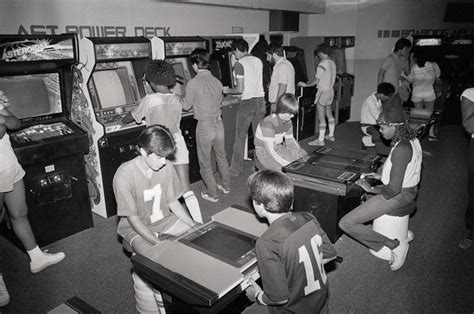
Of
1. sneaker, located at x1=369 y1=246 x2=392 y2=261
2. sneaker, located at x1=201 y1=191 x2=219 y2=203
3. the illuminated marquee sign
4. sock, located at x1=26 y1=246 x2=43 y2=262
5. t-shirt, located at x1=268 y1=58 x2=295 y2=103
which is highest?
the illuminated marquee sign

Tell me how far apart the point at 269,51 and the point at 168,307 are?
4.40 metres

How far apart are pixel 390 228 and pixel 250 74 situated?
2.72 meters

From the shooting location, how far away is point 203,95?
13.8ft

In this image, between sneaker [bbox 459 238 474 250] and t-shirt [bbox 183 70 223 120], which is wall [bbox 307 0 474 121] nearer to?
t-shirt [bbox 183 70 223 120]

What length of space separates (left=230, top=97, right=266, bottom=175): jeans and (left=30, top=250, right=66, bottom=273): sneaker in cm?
261

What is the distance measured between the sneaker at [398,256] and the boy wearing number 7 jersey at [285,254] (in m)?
1.57

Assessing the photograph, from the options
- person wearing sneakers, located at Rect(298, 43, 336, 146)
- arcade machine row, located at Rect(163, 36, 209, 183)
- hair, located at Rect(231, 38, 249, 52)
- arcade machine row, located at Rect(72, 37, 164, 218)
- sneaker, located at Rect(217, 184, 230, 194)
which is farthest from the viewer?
person wearing sneakers, located at Rect(298, 43, 336, 146)

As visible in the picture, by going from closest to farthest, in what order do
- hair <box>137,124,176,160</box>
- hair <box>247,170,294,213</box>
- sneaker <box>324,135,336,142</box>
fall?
1. hair <box>247,170,294,213</box>
2. hair <box>137,124,176,160</box>
3. sneaker <box>324,135,336,142</box>

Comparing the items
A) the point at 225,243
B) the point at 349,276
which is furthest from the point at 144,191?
the point at 349,276

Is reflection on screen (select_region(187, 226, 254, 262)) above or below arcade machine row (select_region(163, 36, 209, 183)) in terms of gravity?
below

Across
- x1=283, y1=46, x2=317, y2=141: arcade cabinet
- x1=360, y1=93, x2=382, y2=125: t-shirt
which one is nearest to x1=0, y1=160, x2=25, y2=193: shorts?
x1=360, y1=93, x2=382, y2=125: t-shirt

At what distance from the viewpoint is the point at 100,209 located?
13.8 feet

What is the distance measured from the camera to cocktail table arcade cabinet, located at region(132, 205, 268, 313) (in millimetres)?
1664

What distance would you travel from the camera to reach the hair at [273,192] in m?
1.82
